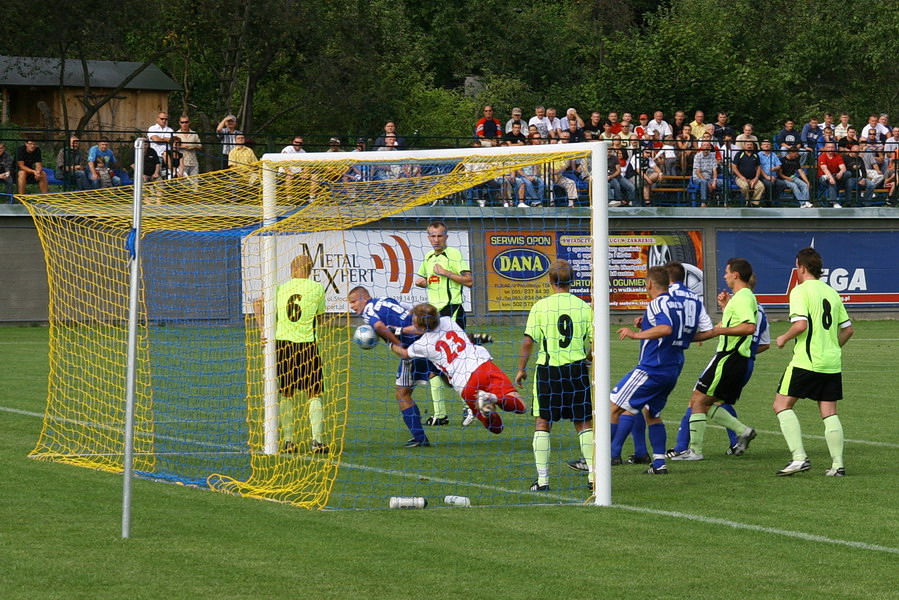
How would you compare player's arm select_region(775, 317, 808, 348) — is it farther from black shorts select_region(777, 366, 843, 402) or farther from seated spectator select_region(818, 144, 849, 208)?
seated spectator select_region(818, 144, 849, 208)

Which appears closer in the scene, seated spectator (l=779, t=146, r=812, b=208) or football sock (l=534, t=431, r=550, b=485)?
football sock (l=534, t=431, r=550, b=485)

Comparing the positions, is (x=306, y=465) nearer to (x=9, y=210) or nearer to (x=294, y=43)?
(x=9, y=210)

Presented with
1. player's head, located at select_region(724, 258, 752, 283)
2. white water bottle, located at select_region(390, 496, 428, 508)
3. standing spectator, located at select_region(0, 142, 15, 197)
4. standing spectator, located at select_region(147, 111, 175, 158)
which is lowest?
white water bottle, located at select_region(390, 496, 428, 508)

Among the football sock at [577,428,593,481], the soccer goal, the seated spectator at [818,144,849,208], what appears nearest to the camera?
the soccer goal

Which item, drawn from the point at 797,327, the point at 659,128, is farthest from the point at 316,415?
the point at 659,128

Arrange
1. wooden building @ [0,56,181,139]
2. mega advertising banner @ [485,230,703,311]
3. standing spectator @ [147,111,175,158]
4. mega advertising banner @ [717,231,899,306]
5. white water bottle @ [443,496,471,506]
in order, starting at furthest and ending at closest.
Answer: wooden building @ [0,56,181,139], mega advertising banner @ [717,231,899,306], mega advertising banner @ [485,230,703,311], standing spectator @ [147,111,175,158], white water bottle @ [443,496,471,506]

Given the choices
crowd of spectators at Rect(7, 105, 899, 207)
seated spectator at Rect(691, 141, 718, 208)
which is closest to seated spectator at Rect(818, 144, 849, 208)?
crowd of spectators at Rect(7, 105, 899, 207)

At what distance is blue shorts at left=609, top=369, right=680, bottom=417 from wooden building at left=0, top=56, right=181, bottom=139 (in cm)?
3702

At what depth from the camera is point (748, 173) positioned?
29.0m

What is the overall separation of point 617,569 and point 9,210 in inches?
809

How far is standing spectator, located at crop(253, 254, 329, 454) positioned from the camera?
11.1 m

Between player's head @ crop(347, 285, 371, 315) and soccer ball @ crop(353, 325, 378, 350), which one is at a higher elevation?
player's head @ crop(347, 285, 371, 315)

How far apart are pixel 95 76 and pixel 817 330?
3906 centimetres

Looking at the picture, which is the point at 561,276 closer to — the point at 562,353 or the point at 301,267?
the point at 562,353
